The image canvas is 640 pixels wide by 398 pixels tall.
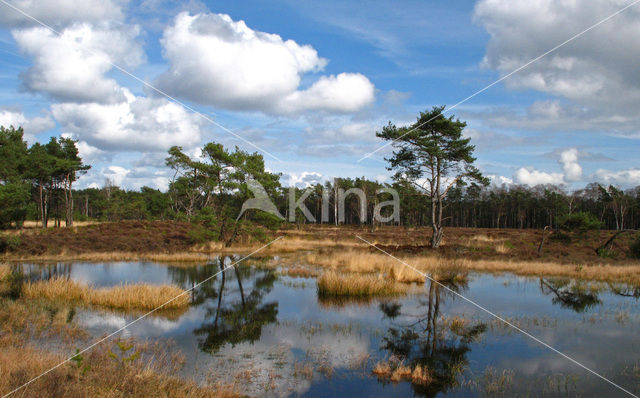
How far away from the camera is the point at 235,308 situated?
44.7 feet

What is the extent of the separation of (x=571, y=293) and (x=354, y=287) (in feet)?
29.3

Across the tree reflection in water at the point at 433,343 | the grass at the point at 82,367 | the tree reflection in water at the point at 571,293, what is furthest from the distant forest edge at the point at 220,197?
the grass at the point at 82,367

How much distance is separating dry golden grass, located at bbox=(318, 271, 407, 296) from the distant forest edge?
10.8 metres

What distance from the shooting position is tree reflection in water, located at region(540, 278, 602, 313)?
47.1ft

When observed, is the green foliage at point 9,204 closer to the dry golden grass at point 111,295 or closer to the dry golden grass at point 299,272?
the dry golden grass at point 111,295

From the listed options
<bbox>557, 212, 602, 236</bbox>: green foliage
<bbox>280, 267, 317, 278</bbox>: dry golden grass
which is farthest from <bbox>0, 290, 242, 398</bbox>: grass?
<bbox>557, 212, 602, 236</bbox>: green foliage

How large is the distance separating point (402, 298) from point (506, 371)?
6.76 metres

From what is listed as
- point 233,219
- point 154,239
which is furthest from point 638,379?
point 154,239

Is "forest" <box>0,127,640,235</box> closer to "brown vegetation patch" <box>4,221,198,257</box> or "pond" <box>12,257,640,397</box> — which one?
"brown vegetation patch" <box>4,221,198,257</box>

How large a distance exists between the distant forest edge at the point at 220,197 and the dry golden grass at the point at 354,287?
1083 cm

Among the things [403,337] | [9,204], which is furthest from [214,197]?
[403,337]

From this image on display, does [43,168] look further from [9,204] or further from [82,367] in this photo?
[82,367]

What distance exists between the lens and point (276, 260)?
26141 millimetres

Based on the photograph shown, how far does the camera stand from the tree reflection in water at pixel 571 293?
14.4 meters
